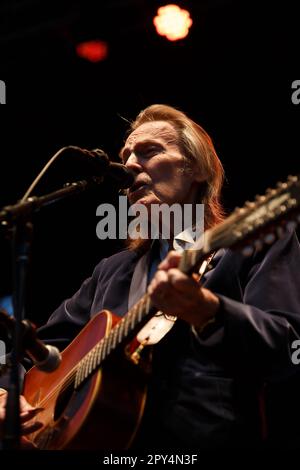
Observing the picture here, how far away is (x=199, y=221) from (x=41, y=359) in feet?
3.76

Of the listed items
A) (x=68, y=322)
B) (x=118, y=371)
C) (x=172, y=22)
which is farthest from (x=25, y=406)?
(x=172, y=22)

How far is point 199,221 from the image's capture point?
115 inches

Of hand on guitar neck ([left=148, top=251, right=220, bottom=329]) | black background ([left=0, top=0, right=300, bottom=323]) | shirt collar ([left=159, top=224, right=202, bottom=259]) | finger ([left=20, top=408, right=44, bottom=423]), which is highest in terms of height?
black background ([left=0, top=0, right=300, bottom=323])

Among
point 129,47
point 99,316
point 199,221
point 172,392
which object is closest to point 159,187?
point 199,221

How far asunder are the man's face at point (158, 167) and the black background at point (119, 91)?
1.70ft

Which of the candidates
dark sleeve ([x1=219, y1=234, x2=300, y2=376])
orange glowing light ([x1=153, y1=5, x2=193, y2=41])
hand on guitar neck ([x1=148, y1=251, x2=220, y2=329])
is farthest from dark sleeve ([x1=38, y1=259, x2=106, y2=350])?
orange glowing light ([x1=153, y1=5, x2=193, y2=41])

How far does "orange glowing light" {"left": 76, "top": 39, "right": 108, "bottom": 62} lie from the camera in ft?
13.5

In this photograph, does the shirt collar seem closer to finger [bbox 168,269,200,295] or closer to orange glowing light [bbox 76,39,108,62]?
finger [bbox 168,269,200,295]

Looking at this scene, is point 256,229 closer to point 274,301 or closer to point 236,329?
point 236,329

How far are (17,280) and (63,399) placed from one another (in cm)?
71

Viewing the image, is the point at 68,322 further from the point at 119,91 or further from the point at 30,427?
the point at 119,91

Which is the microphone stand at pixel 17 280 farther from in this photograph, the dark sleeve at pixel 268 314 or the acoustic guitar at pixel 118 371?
the dark sleeve at pixel 268 314

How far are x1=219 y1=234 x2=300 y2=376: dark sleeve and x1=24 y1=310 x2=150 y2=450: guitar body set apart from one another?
41cm

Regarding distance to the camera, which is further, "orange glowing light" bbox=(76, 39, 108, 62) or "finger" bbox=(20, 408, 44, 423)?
"orange glowing light" bbox=(76, 39, 108, 62)
